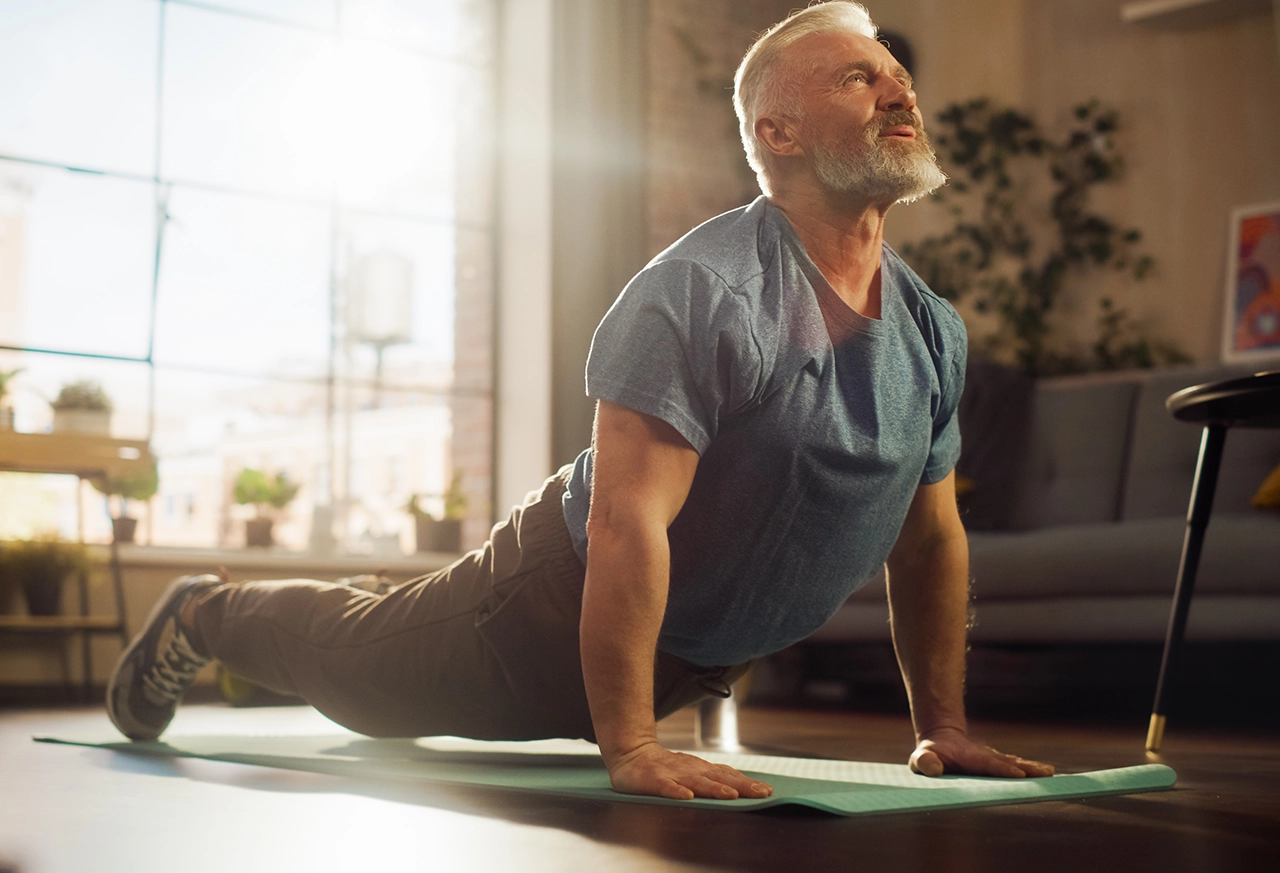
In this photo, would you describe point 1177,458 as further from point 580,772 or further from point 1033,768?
point 580,772

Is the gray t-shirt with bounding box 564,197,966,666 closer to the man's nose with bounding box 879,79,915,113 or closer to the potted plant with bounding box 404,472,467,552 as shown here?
the man's nose with bounding box 879,79,915,113

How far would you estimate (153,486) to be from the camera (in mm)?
4004

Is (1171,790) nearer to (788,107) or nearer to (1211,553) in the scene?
(788,107)

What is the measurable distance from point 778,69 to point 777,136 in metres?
0.08

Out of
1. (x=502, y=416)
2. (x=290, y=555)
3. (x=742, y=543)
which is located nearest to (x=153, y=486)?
(x=290, y=555)

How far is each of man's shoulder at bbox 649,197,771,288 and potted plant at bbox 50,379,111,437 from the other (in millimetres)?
2953

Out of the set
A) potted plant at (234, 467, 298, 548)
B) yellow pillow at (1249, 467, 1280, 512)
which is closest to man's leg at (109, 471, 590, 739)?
yellow pillow at (1249, 467, 1280, 512)

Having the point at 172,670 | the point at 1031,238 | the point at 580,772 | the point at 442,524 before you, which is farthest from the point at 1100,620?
the point at 442,524

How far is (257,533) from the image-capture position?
4.36 metres

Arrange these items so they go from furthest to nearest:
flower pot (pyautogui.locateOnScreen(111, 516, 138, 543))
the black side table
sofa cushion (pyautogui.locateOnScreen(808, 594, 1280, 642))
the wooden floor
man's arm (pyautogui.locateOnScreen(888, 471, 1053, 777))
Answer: flower pot (pyautogui.locateOnScreen(111, 516, 138, 543))
sofa cushion (pyautogui.locateOnScreen(808, 594, 1280, 642))
the black side table
man's arm (pyautogui.locateOnScreen(888, 471, 1053, 777))
the wooden floor

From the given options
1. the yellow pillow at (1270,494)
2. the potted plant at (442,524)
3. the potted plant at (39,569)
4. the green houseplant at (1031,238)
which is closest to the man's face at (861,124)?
the yellow pillow at (1270,494)

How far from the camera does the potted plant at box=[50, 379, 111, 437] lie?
12.6 feet

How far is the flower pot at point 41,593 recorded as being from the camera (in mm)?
3654

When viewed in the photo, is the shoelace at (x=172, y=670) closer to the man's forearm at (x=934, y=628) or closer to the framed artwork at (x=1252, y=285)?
the man's forearm at (x=934, y=628)
